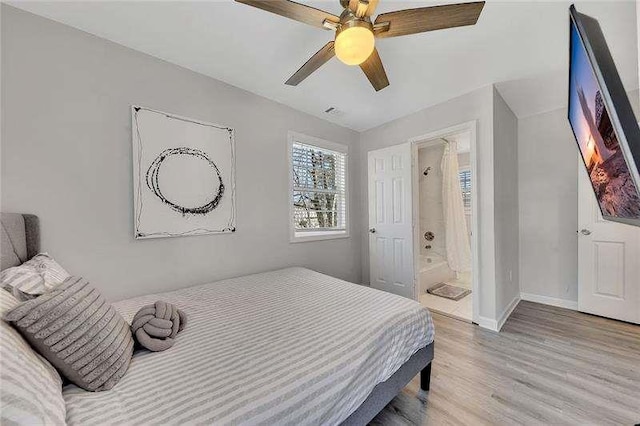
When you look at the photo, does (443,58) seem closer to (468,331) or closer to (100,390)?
(468,331)

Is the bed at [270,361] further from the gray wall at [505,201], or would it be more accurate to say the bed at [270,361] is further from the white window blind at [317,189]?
the gray wall at [505,201]

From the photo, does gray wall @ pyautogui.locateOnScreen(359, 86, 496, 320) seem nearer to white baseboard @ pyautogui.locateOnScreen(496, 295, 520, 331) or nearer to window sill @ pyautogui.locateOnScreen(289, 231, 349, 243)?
white baseboard @ pyautogui.locateOnScreen(496, 295, 520, 331)

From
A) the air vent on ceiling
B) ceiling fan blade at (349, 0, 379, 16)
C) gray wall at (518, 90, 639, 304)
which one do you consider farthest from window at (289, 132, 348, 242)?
gray wall at (518, 90, 639, 304)

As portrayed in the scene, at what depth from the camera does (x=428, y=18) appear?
128 centimetres

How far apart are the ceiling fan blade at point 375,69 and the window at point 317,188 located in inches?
51.7

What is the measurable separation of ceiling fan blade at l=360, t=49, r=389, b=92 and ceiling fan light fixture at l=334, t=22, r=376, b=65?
0.21 m

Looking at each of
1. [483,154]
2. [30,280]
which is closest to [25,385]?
[30,280]

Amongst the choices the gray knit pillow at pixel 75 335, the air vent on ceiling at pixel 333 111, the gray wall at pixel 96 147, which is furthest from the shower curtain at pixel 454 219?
the gray knit pillow at pixel 75 335

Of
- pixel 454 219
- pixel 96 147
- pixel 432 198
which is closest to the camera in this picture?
pixel 96 147

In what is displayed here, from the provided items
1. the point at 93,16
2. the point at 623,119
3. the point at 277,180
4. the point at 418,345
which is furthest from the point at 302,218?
the point at 623,119

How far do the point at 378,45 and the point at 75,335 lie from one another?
2421 mm

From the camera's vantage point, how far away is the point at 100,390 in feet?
2.79

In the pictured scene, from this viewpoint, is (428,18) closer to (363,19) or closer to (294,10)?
(363,19)

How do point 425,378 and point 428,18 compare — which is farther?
point 425,378
